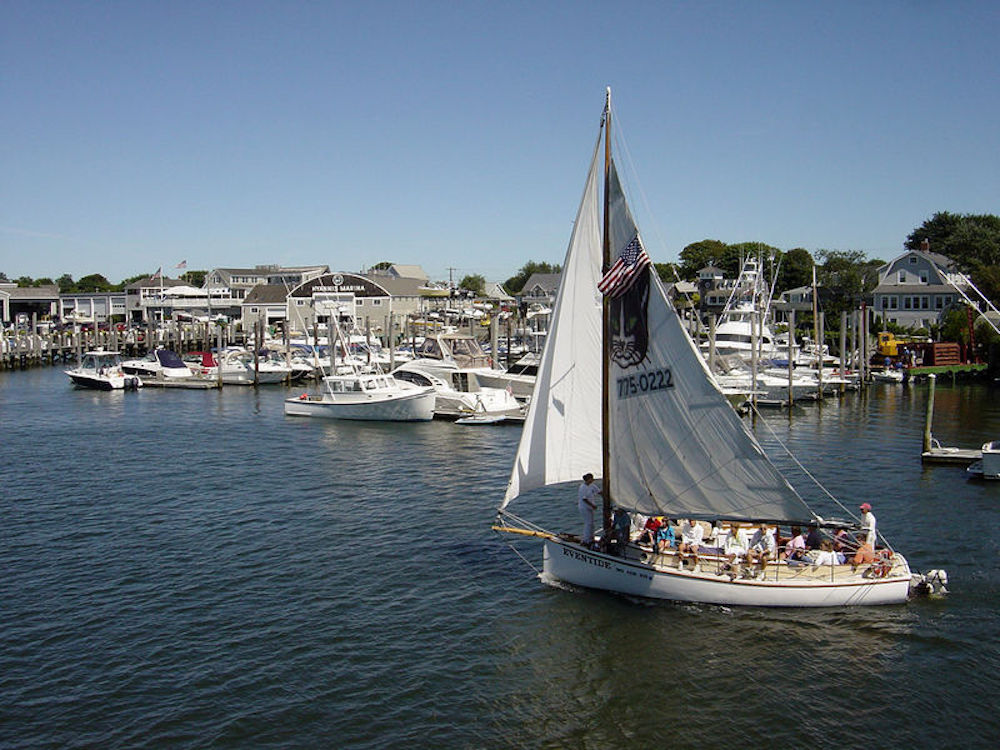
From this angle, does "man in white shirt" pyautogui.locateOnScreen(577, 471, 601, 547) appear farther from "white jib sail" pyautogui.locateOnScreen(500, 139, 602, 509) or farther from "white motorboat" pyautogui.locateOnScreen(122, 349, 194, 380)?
"white motorboat" pyautogui.locateOnScreen(122, 349, 194, 380)

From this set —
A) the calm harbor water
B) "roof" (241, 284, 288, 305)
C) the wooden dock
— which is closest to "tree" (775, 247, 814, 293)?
"roof" (241, 284, 288, 305)

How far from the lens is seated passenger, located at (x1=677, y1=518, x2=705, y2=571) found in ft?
76.9

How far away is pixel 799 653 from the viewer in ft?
68.6

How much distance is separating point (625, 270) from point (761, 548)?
8.24 metres

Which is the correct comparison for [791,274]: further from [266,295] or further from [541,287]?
[266,295]

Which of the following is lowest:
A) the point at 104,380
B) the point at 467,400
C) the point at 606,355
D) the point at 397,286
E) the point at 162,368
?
the point at 467,400

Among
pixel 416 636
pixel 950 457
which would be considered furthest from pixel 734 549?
pixel 950 457

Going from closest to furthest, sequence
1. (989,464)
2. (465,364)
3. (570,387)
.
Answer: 1. (570,387)
2. (989,464)
3. (465,364)

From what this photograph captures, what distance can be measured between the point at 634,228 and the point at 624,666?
10385 mm

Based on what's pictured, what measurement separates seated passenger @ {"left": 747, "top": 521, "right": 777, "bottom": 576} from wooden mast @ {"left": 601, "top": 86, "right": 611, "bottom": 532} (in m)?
3.77

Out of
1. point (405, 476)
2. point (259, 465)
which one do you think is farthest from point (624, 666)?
point (259, 465)

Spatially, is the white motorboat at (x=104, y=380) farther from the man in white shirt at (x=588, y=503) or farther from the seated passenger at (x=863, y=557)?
the seated passenger at (x=863, y=557)

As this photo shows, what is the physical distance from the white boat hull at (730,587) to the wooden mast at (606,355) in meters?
1.22

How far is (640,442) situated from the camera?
2348cm
